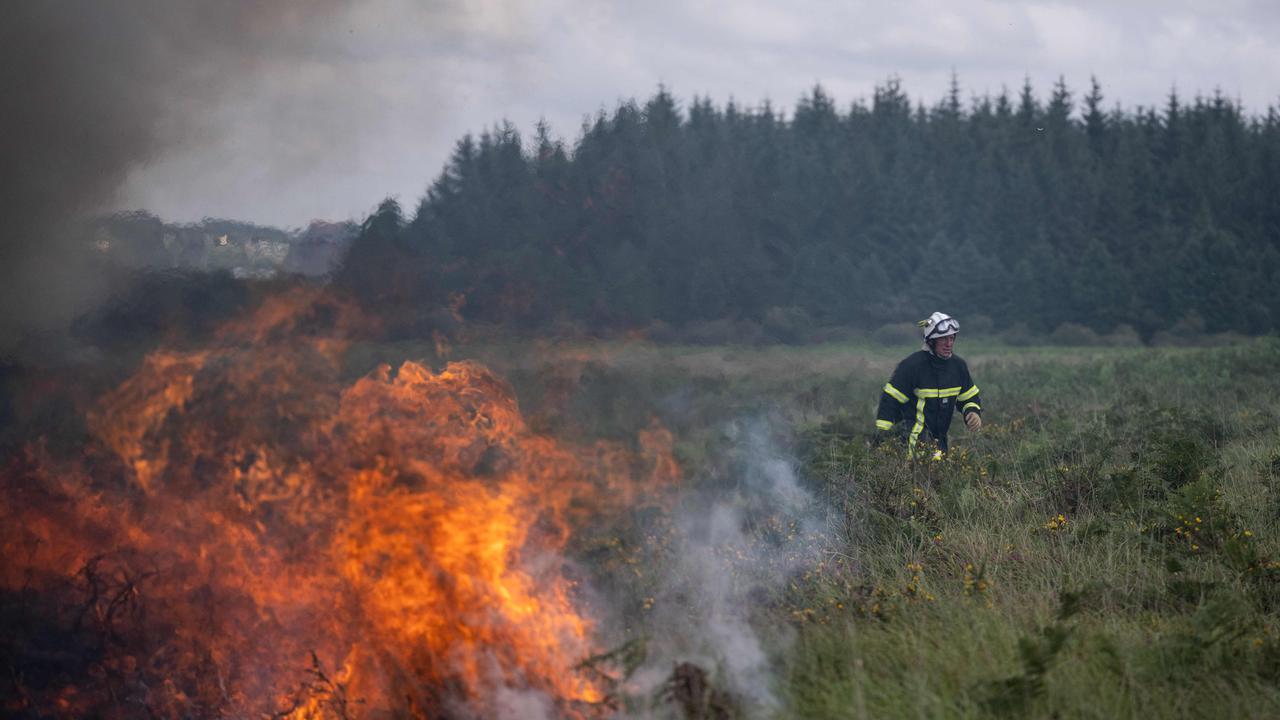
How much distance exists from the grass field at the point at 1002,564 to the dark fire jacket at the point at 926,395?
0.43 metres

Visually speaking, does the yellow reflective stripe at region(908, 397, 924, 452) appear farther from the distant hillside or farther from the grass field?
the distant hillside

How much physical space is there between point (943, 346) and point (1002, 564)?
2.78 meters

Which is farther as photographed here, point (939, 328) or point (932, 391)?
point (932, 391)

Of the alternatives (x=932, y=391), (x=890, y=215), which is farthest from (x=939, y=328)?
(x=890, y=215)

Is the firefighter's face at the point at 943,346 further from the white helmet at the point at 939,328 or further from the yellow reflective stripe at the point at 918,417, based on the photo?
the yellow reflective stripe at the point at 918,417

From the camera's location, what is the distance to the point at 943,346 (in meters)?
8.06

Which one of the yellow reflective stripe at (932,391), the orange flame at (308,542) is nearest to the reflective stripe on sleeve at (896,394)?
the yellow reflective stripe at (932,391)

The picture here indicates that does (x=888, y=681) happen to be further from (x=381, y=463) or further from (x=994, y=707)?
(x=381, y=463)

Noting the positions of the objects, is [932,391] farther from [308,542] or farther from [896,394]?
[308,542]

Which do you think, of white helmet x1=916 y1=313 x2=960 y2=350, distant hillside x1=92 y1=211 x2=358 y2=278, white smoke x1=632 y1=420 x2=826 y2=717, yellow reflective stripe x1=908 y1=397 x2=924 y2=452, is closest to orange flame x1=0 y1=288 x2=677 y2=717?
white smoke x1=632 y1=420 x2=826 y2=717

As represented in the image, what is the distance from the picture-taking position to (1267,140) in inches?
1954

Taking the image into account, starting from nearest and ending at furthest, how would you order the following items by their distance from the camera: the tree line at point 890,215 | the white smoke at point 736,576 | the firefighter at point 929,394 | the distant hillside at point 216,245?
1. the white smoke at point 736,576
2. the distant hillside at point 216,245
3. the firefighter at point 929,394
4. the tree line at point 890,215

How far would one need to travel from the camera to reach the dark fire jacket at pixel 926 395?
8.14 m

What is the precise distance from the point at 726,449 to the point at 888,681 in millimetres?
5100
